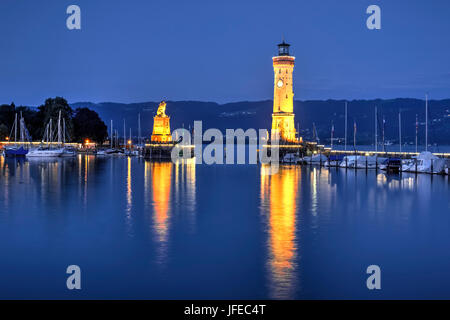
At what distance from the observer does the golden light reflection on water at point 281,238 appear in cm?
1917

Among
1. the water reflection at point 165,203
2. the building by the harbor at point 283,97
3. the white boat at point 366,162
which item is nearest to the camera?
the water reflection at point 165,203

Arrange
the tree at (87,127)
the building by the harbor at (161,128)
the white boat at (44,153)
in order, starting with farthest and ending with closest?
1. the tree at (87,127)
2. the building by the harbor at (161,128)
3. the white boat at (44,153)

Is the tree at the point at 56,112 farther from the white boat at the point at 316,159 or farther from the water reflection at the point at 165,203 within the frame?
the water reflection at the point at 165,203

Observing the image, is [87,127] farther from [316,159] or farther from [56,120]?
[316,159]

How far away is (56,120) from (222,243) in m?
109

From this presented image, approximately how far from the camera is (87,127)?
142250mm

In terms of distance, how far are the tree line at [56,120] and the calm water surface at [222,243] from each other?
277ft

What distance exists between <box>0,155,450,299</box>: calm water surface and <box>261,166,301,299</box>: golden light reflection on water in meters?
0.06

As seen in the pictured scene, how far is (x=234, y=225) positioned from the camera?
101 feet

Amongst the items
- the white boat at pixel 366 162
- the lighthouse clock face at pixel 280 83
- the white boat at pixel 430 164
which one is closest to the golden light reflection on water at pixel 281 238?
the white boat at pixel 430 164

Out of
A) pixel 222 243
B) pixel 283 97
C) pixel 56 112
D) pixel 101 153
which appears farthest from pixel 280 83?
pixel 222 243

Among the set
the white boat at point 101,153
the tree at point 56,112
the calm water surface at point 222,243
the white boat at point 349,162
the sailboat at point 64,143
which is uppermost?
the tree at point 56,112

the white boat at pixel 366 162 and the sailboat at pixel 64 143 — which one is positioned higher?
the sailboat at pixel 64 143
